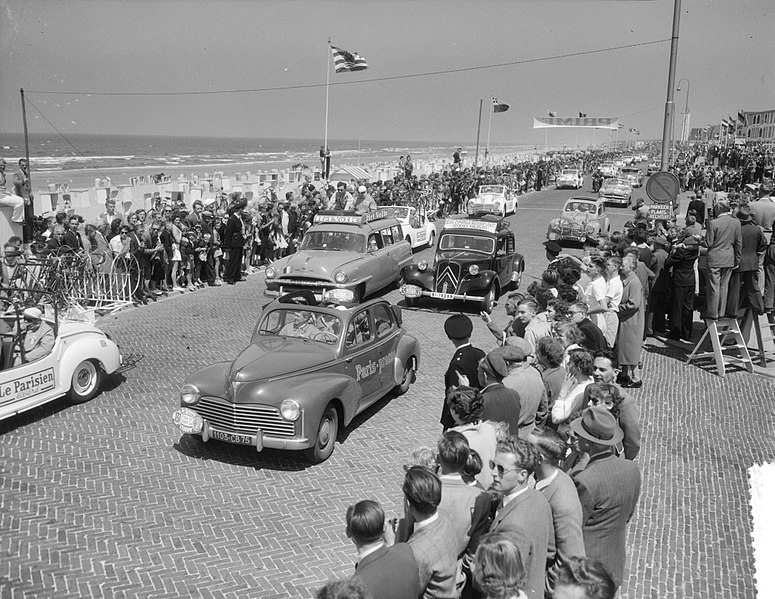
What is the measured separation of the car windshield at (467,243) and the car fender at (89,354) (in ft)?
27.3

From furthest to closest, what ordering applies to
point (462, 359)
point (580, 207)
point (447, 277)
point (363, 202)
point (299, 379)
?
point (580, 207), point (363, 202), point (447, 277), point (299, 379), point (462, 359)

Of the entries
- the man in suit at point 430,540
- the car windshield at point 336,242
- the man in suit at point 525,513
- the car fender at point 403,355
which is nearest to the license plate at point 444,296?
the car windshield at point 336,242

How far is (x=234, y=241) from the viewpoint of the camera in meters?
16.5

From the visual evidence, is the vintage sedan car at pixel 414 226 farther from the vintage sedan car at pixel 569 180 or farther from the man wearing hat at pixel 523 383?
the vintage sedan car at pixel 569 180

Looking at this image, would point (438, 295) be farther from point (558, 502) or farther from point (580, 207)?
point (580, 207)

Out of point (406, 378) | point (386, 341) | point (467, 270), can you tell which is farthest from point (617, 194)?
point (386, 341)

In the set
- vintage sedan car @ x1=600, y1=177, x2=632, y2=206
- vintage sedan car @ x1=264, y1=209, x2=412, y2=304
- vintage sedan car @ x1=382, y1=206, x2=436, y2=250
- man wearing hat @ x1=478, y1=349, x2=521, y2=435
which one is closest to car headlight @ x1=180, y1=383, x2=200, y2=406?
man wearing hat @ x1=478, y1=349, x2=521, y2=435

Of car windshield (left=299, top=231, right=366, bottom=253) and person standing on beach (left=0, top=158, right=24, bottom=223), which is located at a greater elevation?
person standing on beach (left=0, top=158, right=24, bottom=223)

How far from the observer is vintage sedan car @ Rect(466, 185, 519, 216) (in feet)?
103

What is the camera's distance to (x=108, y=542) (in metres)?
5.95

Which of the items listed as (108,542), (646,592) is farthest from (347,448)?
(646,592)

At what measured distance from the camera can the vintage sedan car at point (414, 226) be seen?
69.7 ft

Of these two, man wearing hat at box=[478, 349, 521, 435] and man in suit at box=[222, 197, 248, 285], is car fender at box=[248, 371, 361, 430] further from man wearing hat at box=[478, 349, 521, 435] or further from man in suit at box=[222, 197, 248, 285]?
man in suit at box=[222, 197, 248, 285]

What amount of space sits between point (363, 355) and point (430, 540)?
4658 mm
